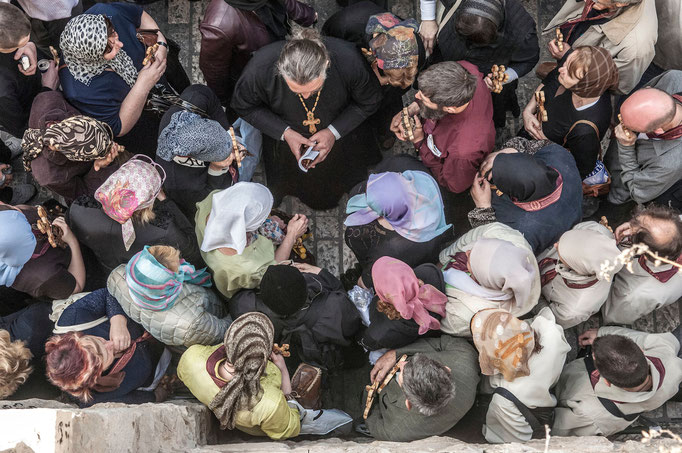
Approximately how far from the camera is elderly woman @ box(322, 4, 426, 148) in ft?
13.1

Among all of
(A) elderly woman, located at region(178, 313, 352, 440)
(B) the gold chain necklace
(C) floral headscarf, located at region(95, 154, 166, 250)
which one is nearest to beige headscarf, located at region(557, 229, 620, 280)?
(A) elderly woman, located at region(178, 313, 352, 440)

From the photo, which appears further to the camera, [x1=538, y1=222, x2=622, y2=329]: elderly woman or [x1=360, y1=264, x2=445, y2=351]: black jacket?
[x1=360, y1=264, x2=445, y2=351]: black jacket

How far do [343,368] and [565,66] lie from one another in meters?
2.95

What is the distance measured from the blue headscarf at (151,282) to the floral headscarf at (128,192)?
37 cm

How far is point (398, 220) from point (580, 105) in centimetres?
164

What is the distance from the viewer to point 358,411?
180 inches

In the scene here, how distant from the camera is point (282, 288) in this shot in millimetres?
3492

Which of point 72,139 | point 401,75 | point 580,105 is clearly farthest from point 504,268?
point 72,139

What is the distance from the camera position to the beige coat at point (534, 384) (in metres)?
3.44

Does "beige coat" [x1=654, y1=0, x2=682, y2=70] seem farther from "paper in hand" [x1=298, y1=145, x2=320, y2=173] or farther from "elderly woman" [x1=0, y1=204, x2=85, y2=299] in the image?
"elderly woman" [x1=0, y1=204, x2=85, y2=299]

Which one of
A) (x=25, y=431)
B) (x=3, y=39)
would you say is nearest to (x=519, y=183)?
(x=25, y=431)

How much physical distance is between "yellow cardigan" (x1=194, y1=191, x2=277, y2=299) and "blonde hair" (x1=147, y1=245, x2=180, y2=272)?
1.19 feet

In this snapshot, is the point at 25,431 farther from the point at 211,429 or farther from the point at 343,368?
the point at 343,368

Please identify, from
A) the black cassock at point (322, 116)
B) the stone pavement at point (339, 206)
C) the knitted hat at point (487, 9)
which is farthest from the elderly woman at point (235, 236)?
the knitted hat at point (487, 9)
